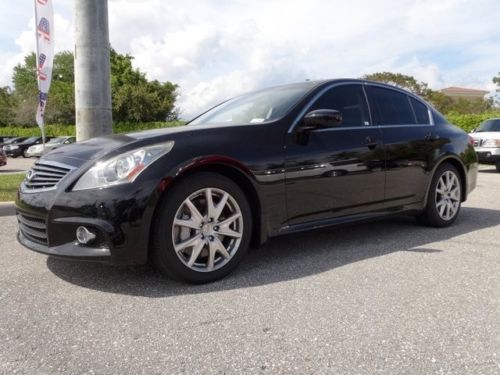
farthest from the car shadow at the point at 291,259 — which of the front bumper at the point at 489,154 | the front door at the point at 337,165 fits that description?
the front bumper at the point at 489,154

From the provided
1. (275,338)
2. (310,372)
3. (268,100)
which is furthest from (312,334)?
(268,100)

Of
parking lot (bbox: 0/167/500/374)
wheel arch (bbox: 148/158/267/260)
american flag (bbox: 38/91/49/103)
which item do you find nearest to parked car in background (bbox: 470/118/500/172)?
parking lot (bbox: 0/167/500/374)

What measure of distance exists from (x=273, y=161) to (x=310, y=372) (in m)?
1.76

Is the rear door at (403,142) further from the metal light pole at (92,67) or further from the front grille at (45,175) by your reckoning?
the metal light pole at (92,67)

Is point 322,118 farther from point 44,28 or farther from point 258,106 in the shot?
point 44,28

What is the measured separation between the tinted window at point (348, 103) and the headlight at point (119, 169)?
161 cm

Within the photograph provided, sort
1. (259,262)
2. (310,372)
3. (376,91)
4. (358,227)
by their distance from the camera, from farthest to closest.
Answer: (358,227), (376,91), (259,262), (310,372)

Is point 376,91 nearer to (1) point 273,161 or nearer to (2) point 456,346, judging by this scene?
(1) point 273,161

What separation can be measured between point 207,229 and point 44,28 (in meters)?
7.40

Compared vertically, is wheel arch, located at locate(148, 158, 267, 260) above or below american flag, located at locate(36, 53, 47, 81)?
below

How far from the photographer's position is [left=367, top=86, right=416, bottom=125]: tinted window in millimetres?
4518

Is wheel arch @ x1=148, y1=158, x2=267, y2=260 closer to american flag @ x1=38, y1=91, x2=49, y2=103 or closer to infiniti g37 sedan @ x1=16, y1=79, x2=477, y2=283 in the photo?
infiniti g37 sedan @ x1=16, y1=79, x2=477, y2=283

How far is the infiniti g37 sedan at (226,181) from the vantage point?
2986 millimetres

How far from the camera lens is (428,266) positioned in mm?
3656
